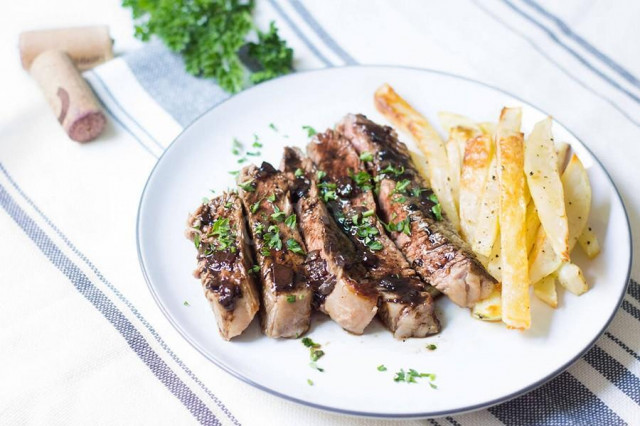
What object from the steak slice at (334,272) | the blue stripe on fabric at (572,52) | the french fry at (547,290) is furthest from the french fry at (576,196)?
the blue stripe on fabric at (572,52)

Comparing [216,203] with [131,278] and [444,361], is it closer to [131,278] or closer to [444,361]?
[131,278]

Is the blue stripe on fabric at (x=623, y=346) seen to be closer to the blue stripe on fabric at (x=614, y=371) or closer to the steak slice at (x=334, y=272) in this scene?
the blue stripe on fabric at (x=614, y=371)

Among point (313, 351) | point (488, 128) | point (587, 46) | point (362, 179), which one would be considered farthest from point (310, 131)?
point (587, 46)

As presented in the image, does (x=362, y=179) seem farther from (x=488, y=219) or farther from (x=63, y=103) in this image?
(x=63, y=103)

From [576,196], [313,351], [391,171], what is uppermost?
[576,196]

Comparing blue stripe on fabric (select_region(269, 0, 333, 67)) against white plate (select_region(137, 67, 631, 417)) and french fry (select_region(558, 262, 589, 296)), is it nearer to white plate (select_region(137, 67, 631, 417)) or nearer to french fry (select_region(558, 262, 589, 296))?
white plate (select_region(137, 67, 631, 417))

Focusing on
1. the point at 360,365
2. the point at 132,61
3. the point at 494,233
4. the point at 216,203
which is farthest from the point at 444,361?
the point at 132,61
